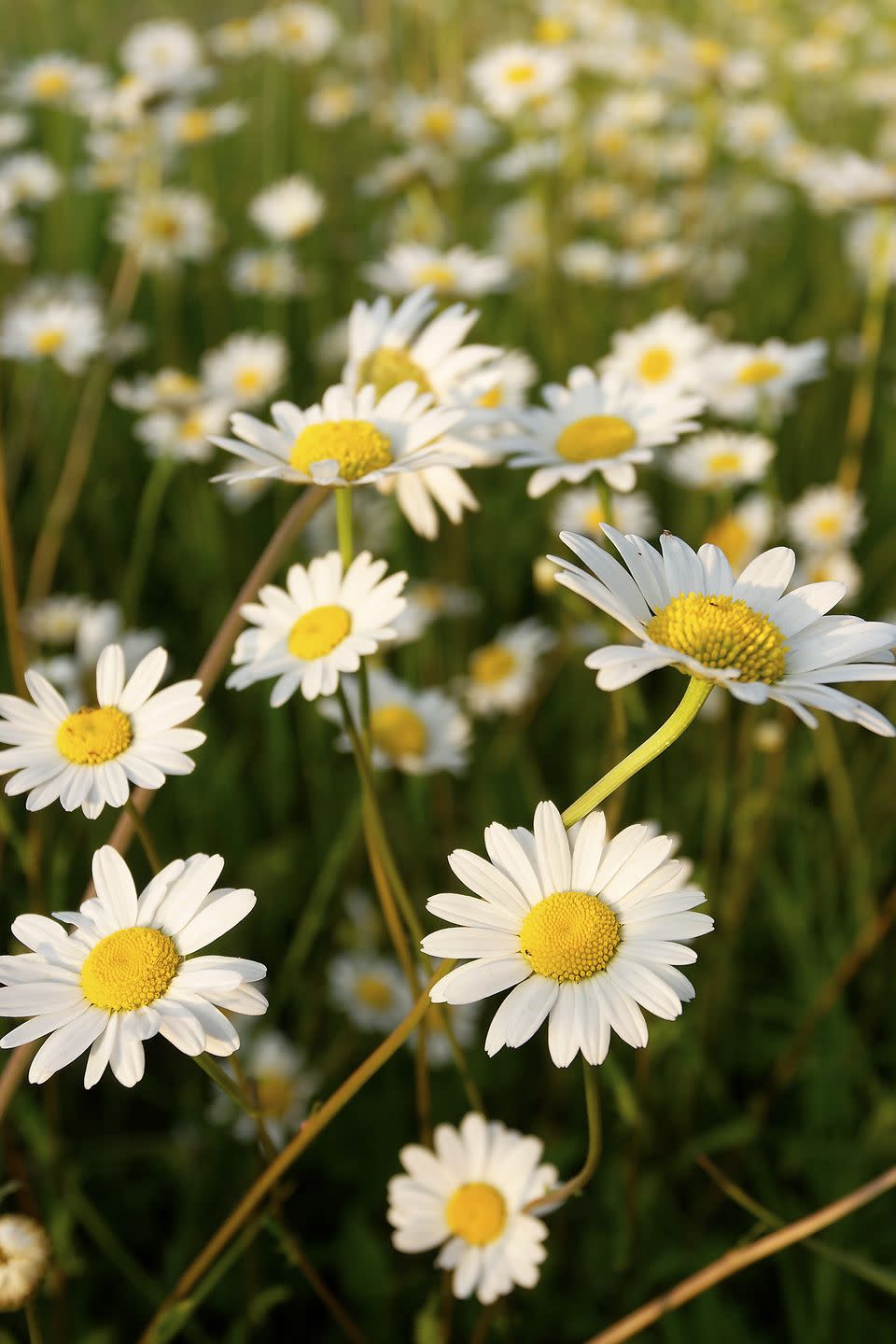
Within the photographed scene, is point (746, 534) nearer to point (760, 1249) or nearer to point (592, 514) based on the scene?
point (592, 514)

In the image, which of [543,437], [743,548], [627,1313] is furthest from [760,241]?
[627,1313]

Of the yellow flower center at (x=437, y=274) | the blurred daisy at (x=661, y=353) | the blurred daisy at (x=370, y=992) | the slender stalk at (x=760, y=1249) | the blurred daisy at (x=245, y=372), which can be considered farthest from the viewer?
the blurred daisy at (x=245, y=372)

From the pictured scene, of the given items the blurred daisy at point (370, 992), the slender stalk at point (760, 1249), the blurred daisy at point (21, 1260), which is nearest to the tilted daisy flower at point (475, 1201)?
the slender stalk at point (760, 1249)

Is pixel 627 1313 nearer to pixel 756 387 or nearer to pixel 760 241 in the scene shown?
pixel 756 387

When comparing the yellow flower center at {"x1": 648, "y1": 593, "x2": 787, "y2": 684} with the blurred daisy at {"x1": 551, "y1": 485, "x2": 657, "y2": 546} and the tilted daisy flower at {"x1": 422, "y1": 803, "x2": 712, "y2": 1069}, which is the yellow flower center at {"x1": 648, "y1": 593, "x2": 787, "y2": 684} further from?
the blurred daisy at {"x1": 551, "y1": 485, "x2": 657, "y2": 546}

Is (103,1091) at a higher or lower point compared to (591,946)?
lower

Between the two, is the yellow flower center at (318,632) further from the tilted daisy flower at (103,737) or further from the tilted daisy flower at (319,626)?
the tilted daisy flower at (103,737)
